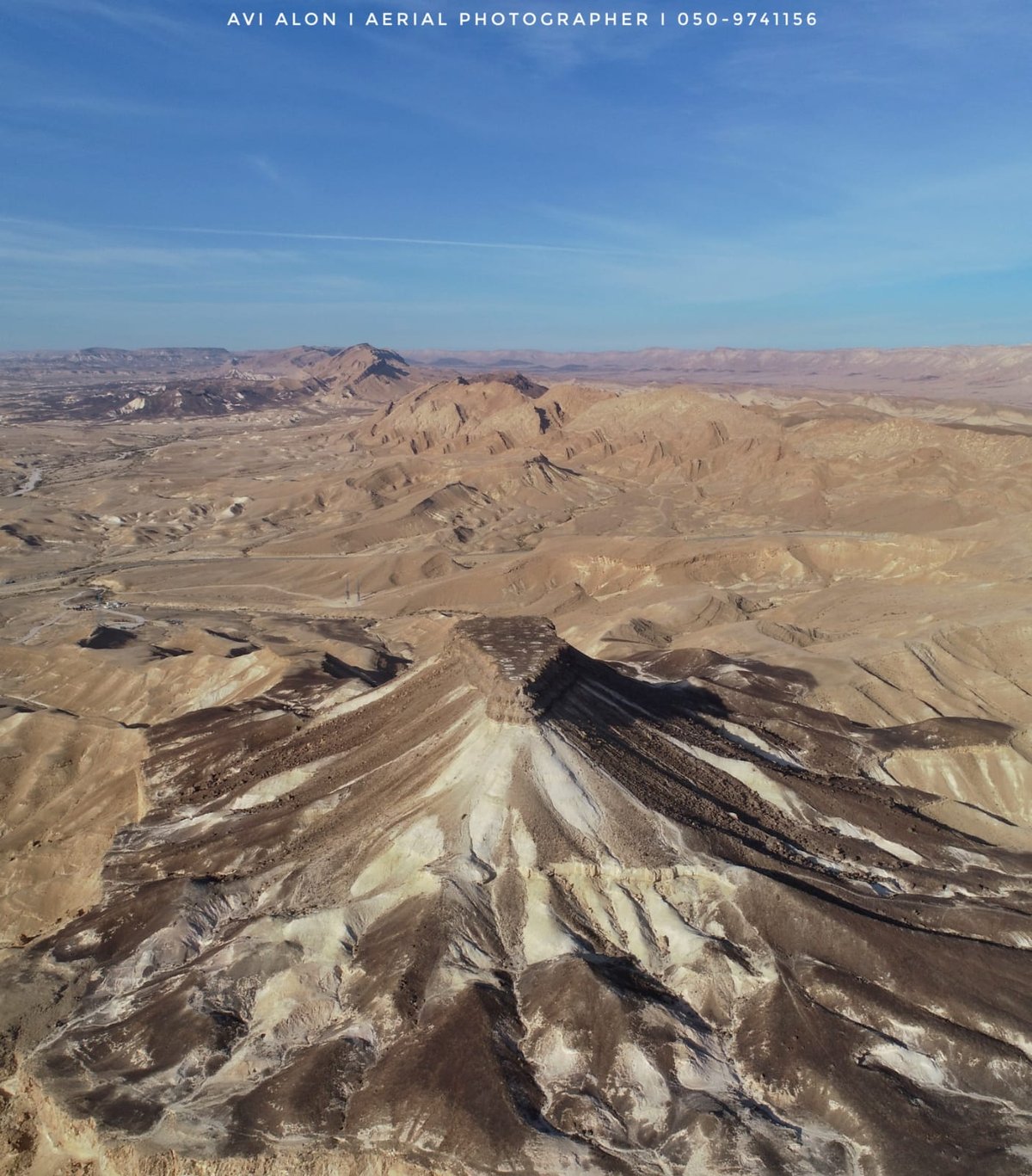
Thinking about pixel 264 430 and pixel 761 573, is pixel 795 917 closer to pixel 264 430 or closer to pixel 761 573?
pixel 761 573

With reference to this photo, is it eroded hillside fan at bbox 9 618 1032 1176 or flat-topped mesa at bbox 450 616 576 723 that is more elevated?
flat-topped mesa at bbox 450 616 576 723

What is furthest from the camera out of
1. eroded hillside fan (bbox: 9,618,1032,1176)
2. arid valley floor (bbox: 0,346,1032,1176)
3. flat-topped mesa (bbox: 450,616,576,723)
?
flat-topped mesa (bbox: 450,616,576,723)

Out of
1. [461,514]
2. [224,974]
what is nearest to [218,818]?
[224,974]

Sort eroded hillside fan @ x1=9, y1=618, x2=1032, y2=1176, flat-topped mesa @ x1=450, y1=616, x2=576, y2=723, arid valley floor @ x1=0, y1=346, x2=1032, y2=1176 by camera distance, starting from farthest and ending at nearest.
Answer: flat-topped mesa @ x1=450, y1=616, x2=576, y2=723 < arid valley floor @ x1=0, y1=346, x2=1032, y2=1176 < eroded hillside fan @ x1=9, y1=618, x2=1032, y2=1176

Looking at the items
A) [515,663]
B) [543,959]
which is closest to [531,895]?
[543,959]

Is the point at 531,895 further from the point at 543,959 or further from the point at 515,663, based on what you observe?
the point at 515,663

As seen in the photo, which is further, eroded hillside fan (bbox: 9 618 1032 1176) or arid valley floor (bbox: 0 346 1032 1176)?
arid valley floor (bbox: 0 346 1032 1176)
